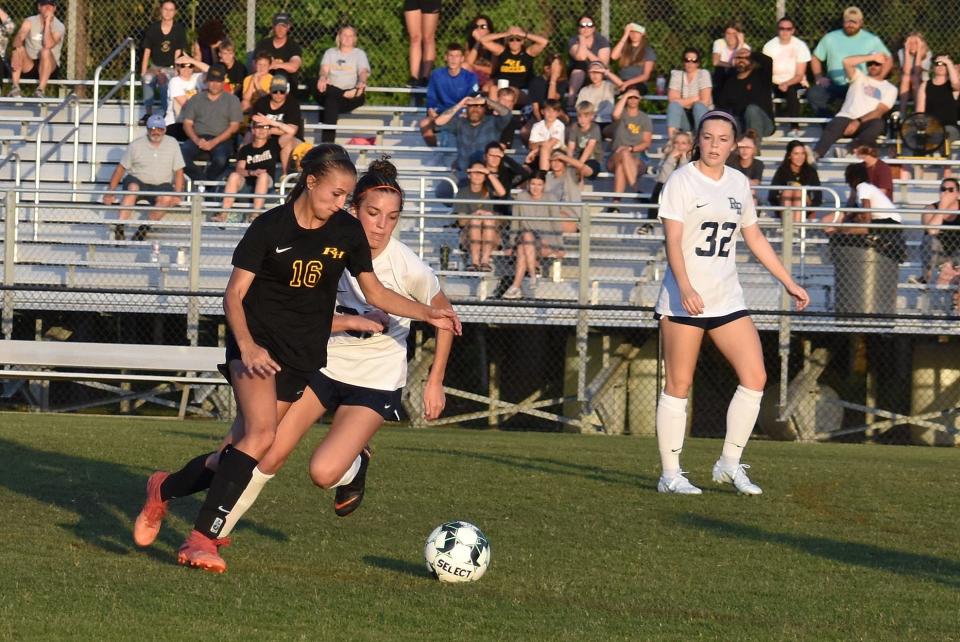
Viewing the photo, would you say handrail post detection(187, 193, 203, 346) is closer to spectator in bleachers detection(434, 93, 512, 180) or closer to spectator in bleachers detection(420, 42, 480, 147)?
spectator in bleachers detection(434, 93, 512, 180)

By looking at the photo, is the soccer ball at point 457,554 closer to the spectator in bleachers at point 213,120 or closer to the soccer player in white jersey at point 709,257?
the soccer player in white jersey at point 709,257

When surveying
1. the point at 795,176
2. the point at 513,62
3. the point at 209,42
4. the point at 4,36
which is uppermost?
the point at 4,36

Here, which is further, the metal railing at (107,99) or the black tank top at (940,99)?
the metal railing at (107,99)

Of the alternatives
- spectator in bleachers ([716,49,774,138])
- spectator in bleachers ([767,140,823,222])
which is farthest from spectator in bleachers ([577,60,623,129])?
spectator in bleachers ([767,140,823,222])

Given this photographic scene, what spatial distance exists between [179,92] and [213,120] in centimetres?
106

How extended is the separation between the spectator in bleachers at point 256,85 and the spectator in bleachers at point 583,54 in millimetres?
3654

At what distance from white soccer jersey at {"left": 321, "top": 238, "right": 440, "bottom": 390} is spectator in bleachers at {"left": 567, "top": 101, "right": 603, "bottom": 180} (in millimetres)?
10705

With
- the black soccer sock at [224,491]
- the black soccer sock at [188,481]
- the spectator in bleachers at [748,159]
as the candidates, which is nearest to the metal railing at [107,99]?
the spectator in bleachers at [748,159]

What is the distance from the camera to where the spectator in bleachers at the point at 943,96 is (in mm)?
17844

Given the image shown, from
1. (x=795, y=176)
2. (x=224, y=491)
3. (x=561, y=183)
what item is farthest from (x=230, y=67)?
(x=224, y=491)

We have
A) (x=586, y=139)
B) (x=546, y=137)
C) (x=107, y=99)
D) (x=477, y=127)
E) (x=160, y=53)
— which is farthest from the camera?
(x=160, y=53)

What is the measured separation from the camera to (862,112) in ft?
59.0

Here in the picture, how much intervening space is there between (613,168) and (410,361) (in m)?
3.44

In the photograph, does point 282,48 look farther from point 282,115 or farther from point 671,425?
point 671,425
